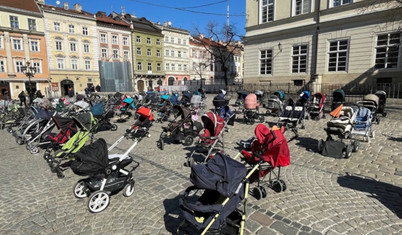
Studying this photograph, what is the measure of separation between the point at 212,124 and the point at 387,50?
729 inches

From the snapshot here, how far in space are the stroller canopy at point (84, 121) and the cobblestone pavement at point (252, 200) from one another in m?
1.29

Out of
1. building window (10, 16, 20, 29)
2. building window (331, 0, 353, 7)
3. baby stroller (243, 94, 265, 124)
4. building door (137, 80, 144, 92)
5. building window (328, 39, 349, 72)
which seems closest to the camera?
baby stroller (243, 94, 265, 124)

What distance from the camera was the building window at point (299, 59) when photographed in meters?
22.4

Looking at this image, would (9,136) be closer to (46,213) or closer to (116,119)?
(116,119)

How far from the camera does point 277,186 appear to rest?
455 centimetres

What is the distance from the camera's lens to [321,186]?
4.75 metres

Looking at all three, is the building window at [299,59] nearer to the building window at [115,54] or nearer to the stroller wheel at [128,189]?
the stroller wheel at [128,189]

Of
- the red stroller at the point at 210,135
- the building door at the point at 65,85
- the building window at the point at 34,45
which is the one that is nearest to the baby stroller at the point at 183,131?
the red stroller at the point at 210,135

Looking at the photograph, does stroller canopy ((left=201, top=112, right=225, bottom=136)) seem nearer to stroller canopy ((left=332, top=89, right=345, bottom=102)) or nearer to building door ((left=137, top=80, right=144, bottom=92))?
stroller canopy ((left=332, top=89, right=345, bottom=102))

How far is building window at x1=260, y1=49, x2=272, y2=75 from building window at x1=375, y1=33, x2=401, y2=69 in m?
9.14

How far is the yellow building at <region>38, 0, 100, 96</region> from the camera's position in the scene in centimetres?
3981

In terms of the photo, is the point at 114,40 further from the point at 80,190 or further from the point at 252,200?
the point at 252,200

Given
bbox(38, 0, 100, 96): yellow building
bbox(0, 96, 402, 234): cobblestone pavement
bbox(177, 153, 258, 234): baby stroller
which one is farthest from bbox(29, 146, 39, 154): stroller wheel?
bbox(38, 0, 100, 96): yellow building

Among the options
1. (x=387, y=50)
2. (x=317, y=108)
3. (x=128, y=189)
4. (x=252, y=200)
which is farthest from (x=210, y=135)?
(x=387, y=50)
